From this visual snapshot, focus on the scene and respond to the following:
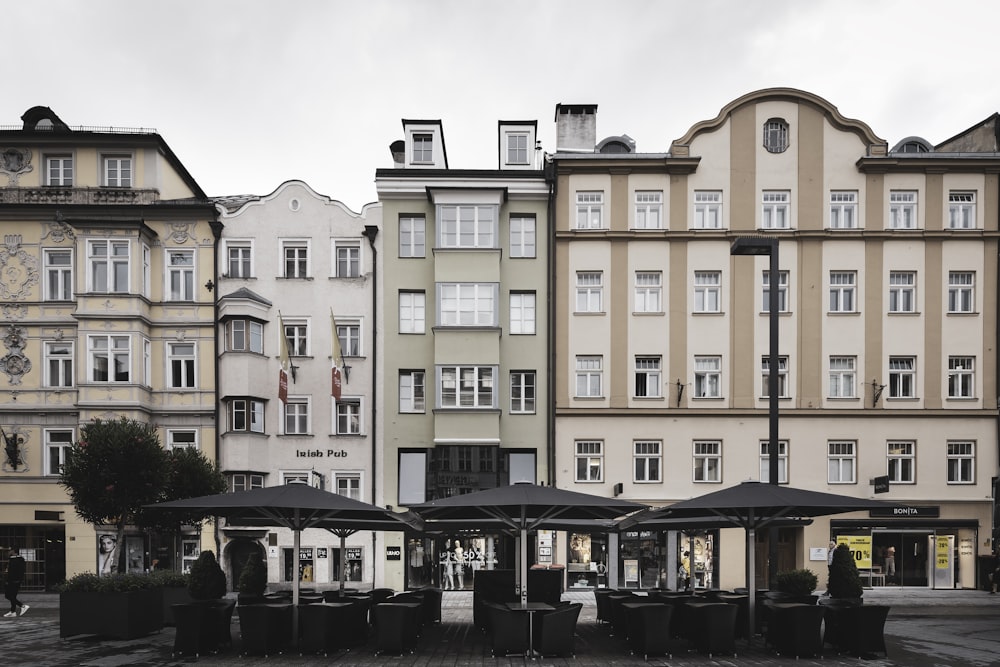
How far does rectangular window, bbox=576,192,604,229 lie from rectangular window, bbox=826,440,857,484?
11.1 metres

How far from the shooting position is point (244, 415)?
28359 mm

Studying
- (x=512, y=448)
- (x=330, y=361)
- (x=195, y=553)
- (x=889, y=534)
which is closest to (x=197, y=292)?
(x=330, y=361)

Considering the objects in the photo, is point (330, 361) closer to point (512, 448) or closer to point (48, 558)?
point (512, 448)

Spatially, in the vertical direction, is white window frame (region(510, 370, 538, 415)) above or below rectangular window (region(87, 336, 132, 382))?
below

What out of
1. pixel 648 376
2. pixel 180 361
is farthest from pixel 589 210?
pixel 180 361

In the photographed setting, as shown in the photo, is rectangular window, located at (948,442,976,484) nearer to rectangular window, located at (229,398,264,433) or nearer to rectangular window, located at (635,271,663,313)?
rectangular window, located at (635,271,663,313)

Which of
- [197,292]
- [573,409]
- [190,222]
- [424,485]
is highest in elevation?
[190,222]

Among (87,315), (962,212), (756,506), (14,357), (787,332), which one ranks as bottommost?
(756,506)

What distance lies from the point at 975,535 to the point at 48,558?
31.6 meters

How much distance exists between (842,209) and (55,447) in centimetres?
2859

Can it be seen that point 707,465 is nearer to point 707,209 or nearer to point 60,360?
point 707,209

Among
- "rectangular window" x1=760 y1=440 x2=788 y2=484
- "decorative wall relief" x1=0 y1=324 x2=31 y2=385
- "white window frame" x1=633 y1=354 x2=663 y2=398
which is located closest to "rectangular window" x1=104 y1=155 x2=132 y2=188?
"decorative wall relief" x1=0 y1=324 x2=31 y2=385

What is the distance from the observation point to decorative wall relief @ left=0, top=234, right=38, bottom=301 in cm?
2862

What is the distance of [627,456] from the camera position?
92.3ft
